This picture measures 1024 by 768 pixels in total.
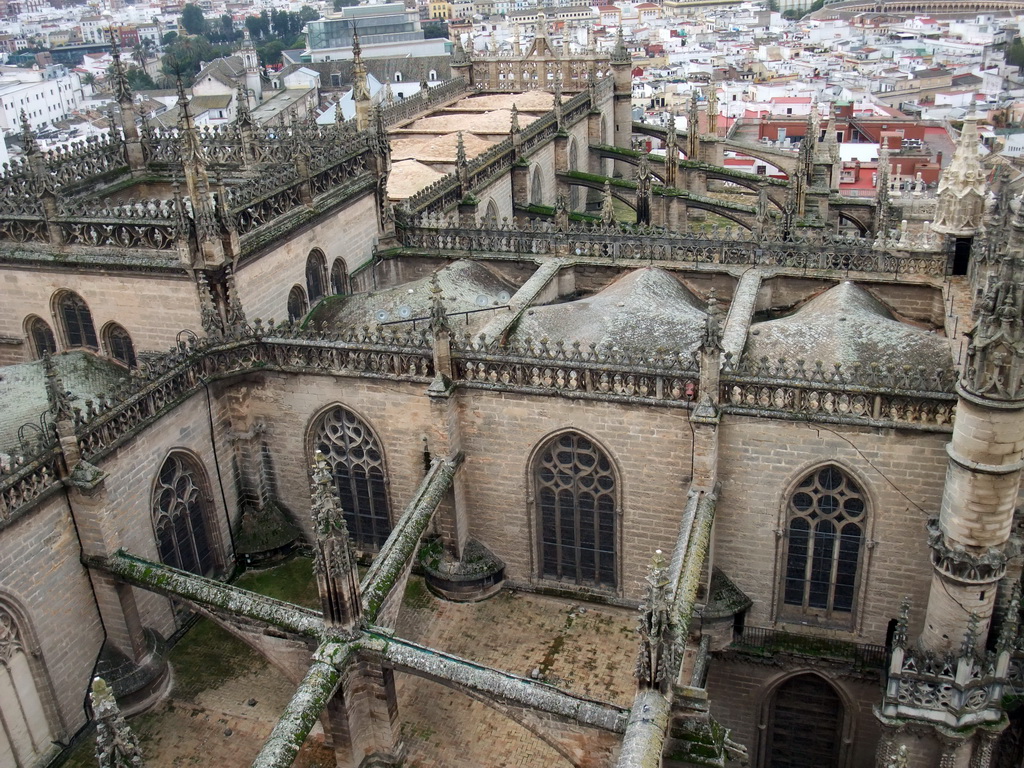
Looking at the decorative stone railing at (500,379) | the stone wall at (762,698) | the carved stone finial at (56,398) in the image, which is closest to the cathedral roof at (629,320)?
the decorative stone railing at (500,379)

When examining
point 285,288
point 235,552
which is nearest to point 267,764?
point 235,552

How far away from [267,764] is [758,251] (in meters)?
20.1

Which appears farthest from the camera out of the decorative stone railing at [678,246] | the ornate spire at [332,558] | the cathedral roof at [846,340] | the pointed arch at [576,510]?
the decorative stone railing at [678,246]

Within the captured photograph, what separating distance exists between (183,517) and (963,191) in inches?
880

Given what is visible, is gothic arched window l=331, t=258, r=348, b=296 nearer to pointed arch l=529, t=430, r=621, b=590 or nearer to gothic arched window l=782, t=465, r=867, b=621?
pointed arch l=529, t=430, r=621, b=590

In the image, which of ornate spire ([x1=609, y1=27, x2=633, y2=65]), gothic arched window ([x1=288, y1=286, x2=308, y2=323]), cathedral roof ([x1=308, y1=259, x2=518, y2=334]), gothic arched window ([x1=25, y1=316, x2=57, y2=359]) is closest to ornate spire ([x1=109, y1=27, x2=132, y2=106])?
gothic arched window ([x1=25, y1=316, x2=57, y2=359])

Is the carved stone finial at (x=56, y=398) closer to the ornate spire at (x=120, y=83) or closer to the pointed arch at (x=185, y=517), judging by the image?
the pointed arch at (x=185, y=517)

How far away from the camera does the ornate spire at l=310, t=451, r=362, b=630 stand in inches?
727

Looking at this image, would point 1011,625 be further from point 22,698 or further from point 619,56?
point 619,56

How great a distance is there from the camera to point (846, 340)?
23.7 metres

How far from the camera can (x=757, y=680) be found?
24172 millimetres

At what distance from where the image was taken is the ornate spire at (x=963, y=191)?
26609mm

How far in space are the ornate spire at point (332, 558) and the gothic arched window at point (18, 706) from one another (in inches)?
243

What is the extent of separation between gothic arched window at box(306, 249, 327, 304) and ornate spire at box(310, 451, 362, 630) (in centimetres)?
1124
